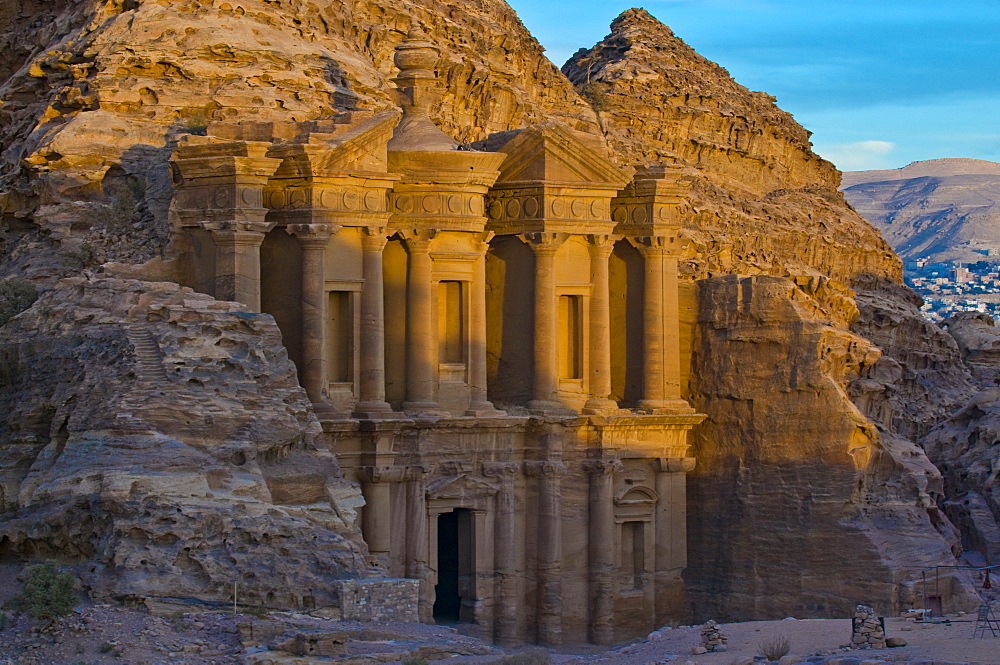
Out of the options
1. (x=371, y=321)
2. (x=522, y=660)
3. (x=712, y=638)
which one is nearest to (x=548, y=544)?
(x=371, y=321)

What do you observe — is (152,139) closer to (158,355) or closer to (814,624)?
(158,355)

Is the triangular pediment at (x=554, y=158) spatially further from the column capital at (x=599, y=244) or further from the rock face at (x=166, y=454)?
the rock face at (x=166, y=454)

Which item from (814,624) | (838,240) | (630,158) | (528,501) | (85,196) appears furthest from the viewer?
(838,240)

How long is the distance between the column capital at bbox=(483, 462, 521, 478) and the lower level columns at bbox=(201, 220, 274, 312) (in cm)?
663

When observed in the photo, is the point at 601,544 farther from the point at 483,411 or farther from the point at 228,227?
the point at 228,227

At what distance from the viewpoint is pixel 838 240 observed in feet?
238

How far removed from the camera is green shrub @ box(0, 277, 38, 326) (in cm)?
4125

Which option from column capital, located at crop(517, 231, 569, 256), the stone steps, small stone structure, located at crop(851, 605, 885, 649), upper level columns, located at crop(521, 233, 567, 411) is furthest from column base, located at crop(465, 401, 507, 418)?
small stone structure, located at crop(851, 605, 885, 649)

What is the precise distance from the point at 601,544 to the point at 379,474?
6.07 m

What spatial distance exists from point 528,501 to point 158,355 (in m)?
13.0

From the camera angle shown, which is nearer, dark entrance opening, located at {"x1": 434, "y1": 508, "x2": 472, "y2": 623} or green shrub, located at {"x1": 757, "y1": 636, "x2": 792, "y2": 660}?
green shrub, located at {"x1": 757, "y1": 636, "x2": 792, "y2": 660}

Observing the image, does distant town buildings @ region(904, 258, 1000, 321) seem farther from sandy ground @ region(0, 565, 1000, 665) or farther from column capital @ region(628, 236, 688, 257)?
sandy ground @ region(0, 565, 1000, 665)

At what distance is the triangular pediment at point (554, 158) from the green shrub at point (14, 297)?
1095cm

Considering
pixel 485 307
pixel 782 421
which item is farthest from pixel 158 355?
pixel 782 421
